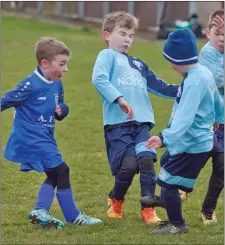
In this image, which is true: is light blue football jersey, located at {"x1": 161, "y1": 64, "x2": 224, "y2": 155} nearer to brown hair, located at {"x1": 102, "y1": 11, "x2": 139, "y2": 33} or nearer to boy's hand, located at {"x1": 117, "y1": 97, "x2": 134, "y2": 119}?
boy's hand, located at {"x1": 117, "y1": 97, "x2": 134, "y2": 119}

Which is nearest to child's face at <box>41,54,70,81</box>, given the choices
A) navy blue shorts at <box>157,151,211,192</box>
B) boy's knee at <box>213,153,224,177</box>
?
navy blue shorts at <box>157,151,211,192</box>

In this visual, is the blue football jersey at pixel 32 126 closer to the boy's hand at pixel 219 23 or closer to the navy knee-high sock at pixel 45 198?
the navy knee-high sock at pixel 45 198

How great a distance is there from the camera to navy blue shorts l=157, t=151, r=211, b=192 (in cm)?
615

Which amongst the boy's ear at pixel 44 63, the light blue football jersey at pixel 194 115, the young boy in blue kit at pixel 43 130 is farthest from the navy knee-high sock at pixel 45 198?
the light blue football jersey at pixel 194 115

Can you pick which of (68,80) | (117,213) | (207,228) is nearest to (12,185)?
(117,213)

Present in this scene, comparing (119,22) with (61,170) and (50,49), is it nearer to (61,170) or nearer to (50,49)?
(50,49)

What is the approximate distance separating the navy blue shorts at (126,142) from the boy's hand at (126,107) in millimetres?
360

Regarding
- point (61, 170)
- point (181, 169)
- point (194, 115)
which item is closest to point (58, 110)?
point (61, 170)

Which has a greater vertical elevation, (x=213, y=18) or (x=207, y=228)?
(x=213, y=18)

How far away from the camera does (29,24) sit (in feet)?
111

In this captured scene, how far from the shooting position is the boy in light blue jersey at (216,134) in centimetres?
698

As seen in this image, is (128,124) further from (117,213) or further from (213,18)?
(213,18)

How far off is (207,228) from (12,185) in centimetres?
265

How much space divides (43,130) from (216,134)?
61.9 inches
